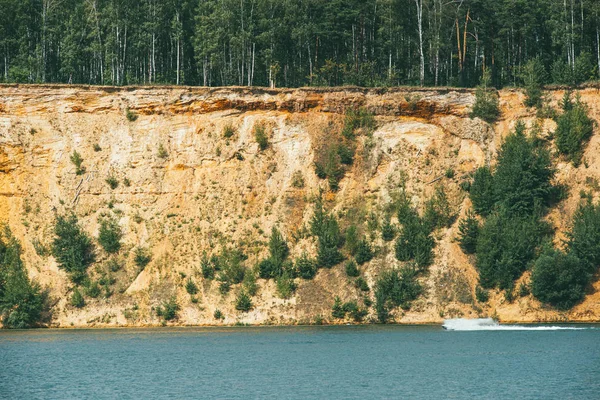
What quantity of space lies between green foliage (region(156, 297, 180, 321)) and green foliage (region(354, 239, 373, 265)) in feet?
48.4

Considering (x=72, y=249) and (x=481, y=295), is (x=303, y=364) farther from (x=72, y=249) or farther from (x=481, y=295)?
(x=72, y=249)

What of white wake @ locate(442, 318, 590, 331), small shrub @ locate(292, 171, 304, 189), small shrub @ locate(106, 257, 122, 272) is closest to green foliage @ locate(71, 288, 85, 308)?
small shrub @ locate(106, 257, 122, 272)

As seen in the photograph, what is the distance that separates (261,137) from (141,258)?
15.4m

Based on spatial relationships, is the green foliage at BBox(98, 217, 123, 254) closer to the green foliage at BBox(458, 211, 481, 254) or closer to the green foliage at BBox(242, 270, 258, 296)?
the green foliage at BBox(242, 270, 258, 296)

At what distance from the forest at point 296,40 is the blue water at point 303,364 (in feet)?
118

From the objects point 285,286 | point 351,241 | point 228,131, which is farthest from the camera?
point 228,131

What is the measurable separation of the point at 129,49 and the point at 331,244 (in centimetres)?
3989

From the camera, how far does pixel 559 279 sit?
68.9m

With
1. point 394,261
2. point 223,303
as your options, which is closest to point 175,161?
point 223,303

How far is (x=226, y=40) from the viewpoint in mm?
97312

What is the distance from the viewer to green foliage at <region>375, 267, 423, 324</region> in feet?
237

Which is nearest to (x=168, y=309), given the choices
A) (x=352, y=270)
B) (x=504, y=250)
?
(x=352, y=270)

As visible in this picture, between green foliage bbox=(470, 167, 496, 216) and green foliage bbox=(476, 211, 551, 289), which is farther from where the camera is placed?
green foliage bbox=(470, 167, 496, 216)

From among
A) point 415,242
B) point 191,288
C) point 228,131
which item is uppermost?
point 228,131
